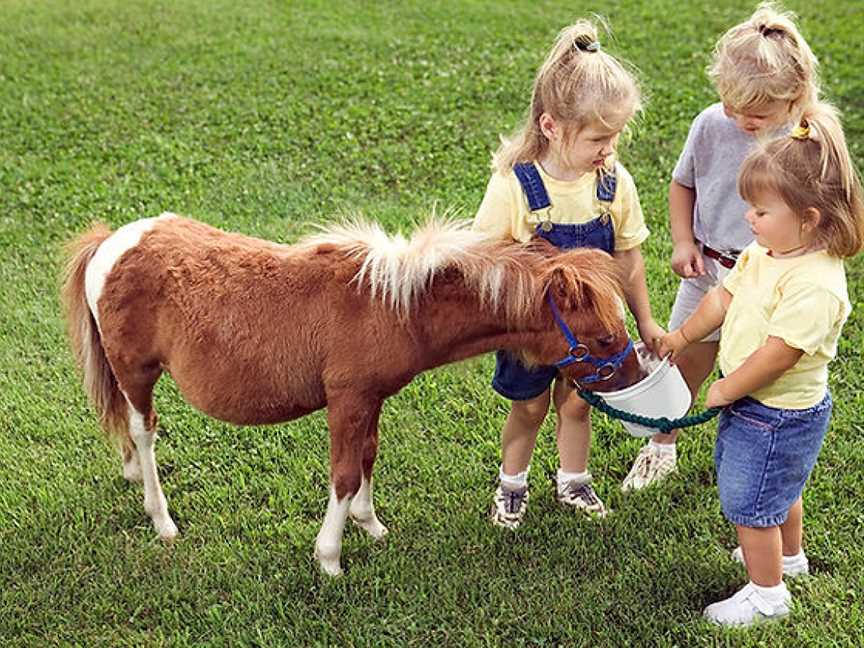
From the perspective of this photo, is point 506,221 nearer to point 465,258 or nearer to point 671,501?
point 465,258

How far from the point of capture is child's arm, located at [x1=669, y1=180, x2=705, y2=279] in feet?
11.8

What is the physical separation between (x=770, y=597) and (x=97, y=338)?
2527 mm

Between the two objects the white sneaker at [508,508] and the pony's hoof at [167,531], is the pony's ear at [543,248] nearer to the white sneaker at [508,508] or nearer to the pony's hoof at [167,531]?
the white sneaker at [508,508]

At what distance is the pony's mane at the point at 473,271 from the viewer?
2.97m

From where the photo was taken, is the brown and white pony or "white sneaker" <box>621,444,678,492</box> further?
"white sneaker" <box>621,444,678,492</box>

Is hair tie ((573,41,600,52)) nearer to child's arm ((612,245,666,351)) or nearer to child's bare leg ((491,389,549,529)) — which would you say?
child's arm ((612,245,666,351))

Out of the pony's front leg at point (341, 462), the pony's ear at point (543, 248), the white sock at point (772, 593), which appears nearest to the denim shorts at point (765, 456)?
the white sock at point (772, 593)

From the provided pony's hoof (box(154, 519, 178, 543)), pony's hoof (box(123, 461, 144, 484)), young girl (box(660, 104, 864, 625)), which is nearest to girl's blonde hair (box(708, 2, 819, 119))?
young girl (box(660, 104, 864, 625))

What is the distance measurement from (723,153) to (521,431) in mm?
1249

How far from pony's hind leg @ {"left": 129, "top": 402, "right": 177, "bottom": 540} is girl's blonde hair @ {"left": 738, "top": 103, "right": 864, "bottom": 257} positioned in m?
2.28

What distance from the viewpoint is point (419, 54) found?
8.82m

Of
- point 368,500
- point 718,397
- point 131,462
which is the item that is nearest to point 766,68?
point 718,397

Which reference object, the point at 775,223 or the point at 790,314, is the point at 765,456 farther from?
the point at 775,223

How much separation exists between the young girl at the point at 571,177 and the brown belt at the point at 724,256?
41cm
